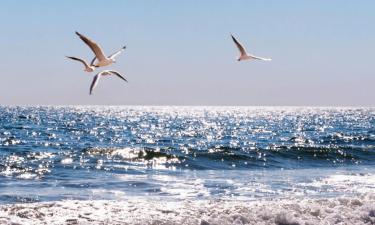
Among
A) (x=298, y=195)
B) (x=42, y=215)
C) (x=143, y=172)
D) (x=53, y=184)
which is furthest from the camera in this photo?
(x=143, y=172)

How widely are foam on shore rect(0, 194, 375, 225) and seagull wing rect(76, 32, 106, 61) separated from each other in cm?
512

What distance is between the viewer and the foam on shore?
45.3 feet

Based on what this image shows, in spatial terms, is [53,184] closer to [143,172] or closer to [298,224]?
[143,172]

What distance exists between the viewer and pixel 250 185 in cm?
2383

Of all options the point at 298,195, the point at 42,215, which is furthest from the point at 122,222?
the point at 298,195

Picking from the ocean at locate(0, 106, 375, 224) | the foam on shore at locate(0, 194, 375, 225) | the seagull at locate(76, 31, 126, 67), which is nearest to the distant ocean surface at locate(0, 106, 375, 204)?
the ocean at locate(0, 106, 375, 224)

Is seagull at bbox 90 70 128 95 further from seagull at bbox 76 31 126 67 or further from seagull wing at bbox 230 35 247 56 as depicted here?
seagull wing at bbox 230 35 247 56

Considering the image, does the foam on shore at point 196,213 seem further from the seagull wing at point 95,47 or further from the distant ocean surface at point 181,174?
the seagull wing at point 95,47

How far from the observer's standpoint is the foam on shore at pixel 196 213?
543 inches

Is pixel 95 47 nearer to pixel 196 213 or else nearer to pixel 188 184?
pixel 196 213

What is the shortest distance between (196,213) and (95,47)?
250 inches

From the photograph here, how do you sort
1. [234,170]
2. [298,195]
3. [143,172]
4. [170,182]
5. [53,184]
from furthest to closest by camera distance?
[234,170] < [143,172] < [170,182] < [53,184] < [298,195]

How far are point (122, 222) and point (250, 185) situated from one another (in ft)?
35.0

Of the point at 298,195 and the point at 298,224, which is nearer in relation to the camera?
the point at 298,224
